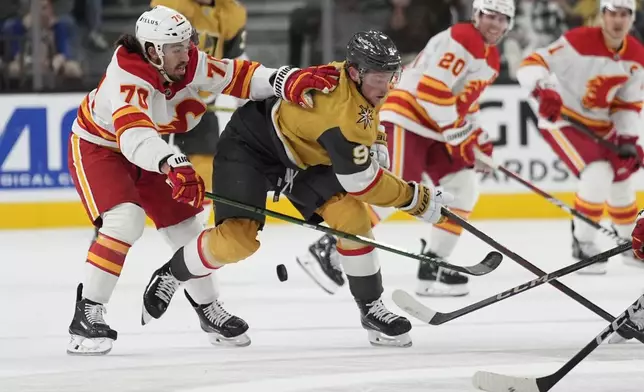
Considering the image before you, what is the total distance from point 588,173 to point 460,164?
30.9 inches

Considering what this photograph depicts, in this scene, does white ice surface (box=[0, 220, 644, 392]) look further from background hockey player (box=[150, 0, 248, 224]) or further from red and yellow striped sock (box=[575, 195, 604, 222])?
background hockey player (box=[150, 0, 248, 224])

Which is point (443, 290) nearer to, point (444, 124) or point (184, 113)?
point (444, 124)

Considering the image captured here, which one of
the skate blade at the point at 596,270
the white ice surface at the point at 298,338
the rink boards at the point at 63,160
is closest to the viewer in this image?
the white ice surface at the point at 298,338

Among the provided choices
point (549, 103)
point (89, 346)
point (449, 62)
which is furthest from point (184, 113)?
point (549, 103)

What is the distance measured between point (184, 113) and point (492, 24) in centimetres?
144

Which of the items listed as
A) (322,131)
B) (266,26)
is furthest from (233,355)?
(266,26)

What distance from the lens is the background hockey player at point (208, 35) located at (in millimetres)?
4840

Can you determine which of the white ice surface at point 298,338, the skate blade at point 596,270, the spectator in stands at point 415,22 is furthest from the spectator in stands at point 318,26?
the skate blade at point 596,270

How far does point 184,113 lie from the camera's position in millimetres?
3656

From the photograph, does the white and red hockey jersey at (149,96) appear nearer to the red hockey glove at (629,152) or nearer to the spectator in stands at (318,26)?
the red hockey glove at (629,152)

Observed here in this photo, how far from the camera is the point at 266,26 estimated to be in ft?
22.8

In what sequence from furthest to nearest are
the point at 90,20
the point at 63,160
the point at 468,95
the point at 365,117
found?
the point at 90,20, the point at 63,160, the point at 468,95, the point at 365,117

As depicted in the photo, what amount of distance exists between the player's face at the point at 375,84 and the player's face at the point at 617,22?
81.2 inches

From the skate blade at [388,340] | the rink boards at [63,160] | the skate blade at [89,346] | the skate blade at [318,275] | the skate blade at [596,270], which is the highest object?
the skate blade at [388,340]
